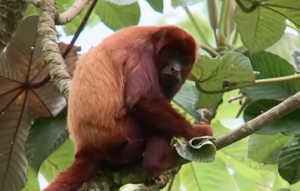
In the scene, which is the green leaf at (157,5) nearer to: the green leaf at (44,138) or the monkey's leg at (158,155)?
the green leaf at (44,138)

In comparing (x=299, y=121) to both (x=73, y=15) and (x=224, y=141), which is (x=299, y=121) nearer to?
(x=224, y=141)

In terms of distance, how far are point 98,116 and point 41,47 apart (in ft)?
1.83

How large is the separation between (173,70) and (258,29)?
545mm

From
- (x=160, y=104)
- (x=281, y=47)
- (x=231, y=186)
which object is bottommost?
(x=231, y=186)

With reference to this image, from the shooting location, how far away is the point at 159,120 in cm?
274

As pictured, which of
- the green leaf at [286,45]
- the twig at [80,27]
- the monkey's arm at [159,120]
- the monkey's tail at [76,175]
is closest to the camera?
the monkey's tail at [76,175]

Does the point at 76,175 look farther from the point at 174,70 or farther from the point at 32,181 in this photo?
the point at 32,181

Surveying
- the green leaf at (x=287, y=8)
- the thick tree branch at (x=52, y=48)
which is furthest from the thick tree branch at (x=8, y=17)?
the green leaf at (x=287, y=8)

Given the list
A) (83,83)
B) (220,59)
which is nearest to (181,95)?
(220,59)

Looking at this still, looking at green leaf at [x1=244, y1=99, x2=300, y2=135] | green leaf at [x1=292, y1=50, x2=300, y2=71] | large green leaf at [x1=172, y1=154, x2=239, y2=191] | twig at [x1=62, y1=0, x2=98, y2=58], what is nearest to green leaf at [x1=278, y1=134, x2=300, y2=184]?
green leaf at [x1=244, y1=99, x2=300, y2=135]

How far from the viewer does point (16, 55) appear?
10.4ft

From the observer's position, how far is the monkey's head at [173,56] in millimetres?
2986

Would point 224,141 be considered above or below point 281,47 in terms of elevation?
above

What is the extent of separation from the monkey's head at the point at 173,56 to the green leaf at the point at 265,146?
19.6 inches
